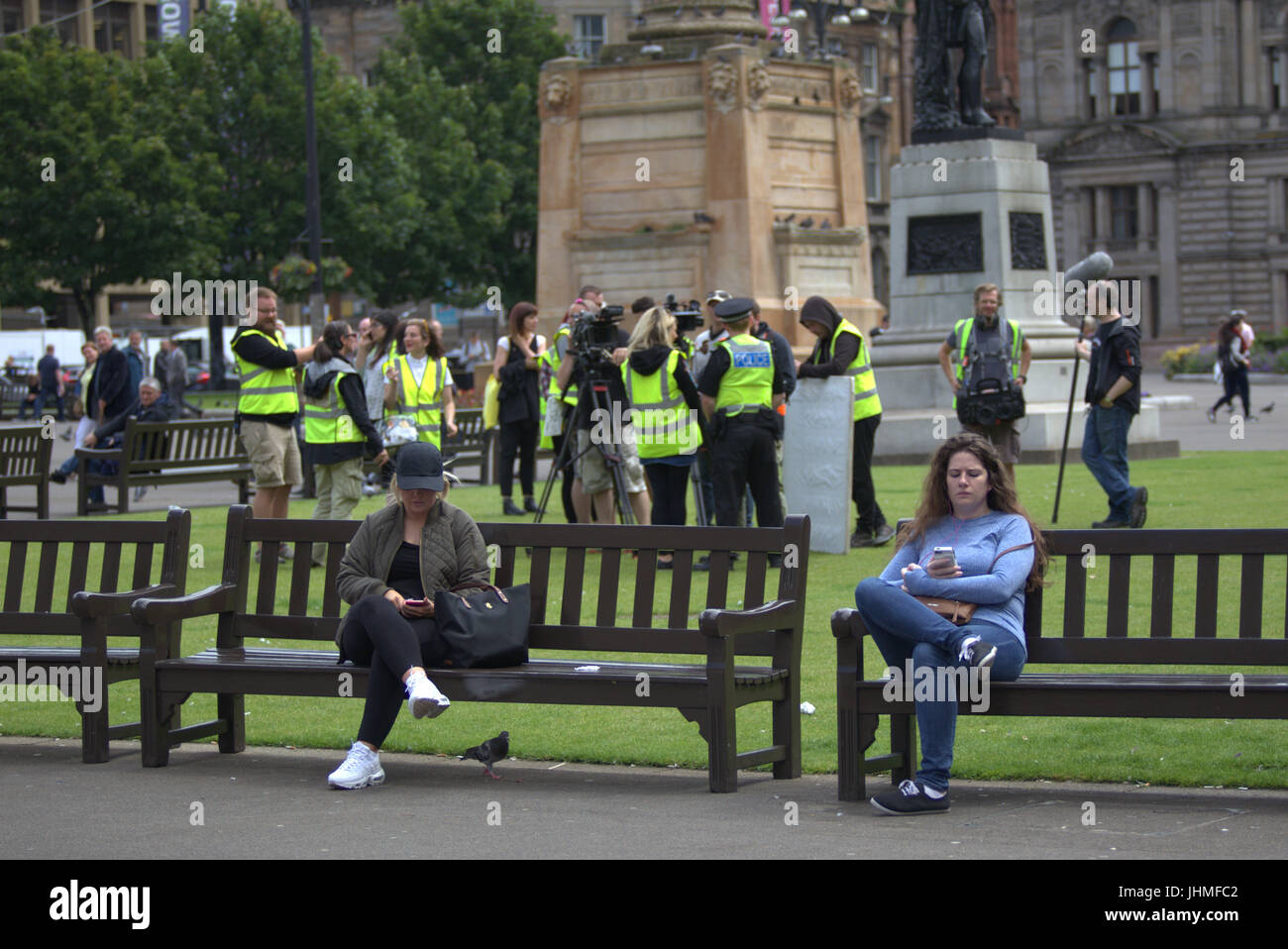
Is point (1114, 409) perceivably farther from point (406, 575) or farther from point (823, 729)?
point (406, 575)

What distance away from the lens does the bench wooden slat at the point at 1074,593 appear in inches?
287

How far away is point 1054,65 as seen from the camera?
3054 inches

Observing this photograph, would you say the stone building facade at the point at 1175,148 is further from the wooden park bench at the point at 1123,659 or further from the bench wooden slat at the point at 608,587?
the wooden park bench at the point at 1123,659

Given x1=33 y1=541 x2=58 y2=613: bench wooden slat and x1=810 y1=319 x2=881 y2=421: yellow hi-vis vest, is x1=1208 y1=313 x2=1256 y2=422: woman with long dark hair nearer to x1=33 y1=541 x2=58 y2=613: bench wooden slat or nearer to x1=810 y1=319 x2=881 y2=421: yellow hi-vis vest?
x1=810 y1=319 x2=881 y2=421: yellow hi-vis vest

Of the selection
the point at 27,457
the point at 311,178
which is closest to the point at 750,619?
the point at 27,457

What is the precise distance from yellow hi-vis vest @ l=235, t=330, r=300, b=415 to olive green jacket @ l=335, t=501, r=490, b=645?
679 centimetres

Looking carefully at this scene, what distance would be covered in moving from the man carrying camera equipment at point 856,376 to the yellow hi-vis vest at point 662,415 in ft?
4.96

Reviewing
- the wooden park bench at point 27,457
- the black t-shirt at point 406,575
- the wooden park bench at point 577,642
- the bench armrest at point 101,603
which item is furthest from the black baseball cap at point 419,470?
the wooden park bench at point 27,457

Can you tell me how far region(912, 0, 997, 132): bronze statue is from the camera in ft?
74.3

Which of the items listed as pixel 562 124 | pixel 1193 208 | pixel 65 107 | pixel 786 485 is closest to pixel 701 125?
pixel 562 124

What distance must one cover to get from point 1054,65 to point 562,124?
166ft

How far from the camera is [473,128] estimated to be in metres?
63.8

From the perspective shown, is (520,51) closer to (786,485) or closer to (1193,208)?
(1193,208)

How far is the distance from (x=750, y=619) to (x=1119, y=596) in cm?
139
